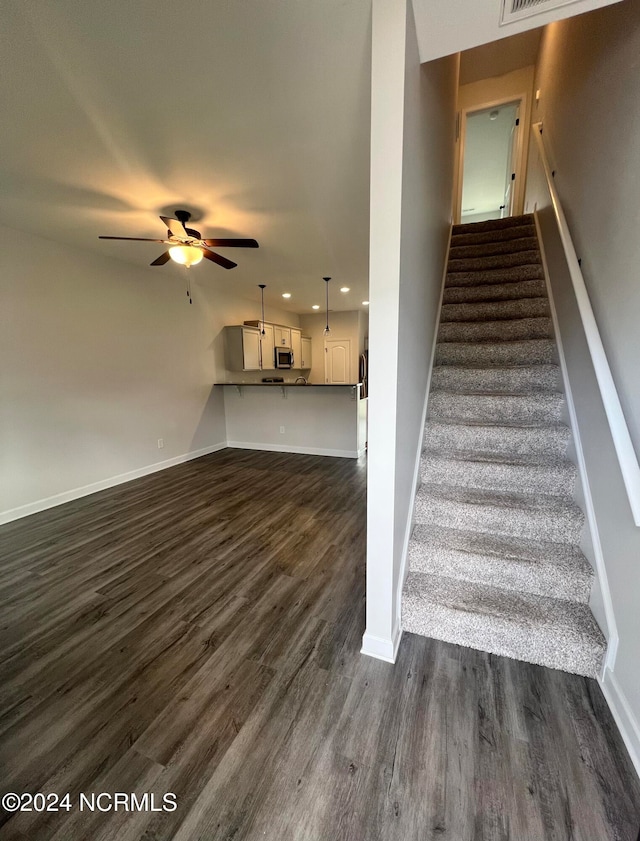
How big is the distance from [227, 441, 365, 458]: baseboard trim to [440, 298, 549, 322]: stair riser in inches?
98.4

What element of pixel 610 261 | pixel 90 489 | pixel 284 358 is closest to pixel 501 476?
pixel 610 261

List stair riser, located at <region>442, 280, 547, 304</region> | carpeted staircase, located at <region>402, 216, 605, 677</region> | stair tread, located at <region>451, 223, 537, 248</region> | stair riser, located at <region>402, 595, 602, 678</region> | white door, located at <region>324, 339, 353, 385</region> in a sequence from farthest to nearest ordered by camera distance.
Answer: white door, located at <region>324, 339, 353, 385</region>, stair tread, located at <region>451, 223, 537, 248</region>, stair riser, located at <region>442, 280, 547, 304</region>, carpeted staircase, located at <region>402, 216, 605, 677</region>, stair riser, located at <region>402, 595, 602, 678</region>

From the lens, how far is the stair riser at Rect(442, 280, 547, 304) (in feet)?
9.75

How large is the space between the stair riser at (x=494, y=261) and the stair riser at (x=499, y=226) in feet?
1.64

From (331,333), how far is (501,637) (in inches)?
270

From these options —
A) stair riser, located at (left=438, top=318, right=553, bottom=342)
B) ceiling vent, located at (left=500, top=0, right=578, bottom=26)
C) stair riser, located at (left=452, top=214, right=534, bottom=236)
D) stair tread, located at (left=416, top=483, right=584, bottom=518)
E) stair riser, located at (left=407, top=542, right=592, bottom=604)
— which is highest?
stair riser, located at (left=452, top=214, right=534, bottom=236)

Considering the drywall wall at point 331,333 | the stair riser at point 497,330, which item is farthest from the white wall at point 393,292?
the drywall wall at point 331,333

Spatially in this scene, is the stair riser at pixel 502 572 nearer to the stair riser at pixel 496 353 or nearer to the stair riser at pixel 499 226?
the stair riser at pixel 496 353

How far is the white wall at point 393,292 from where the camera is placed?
4.06 feet

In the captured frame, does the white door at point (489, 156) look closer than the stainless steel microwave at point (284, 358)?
Yes

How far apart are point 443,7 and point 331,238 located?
6.92 ft

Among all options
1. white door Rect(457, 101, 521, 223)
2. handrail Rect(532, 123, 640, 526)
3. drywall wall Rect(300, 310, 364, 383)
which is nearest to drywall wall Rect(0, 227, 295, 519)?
drywall wall Rect(300, 310, 364, 383)

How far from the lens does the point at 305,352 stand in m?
7.67

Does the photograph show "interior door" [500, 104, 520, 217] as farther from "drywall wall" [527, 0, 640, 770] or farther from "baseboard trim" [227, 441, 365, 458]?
"baseboard trim" [227, 441, 365, 458]
